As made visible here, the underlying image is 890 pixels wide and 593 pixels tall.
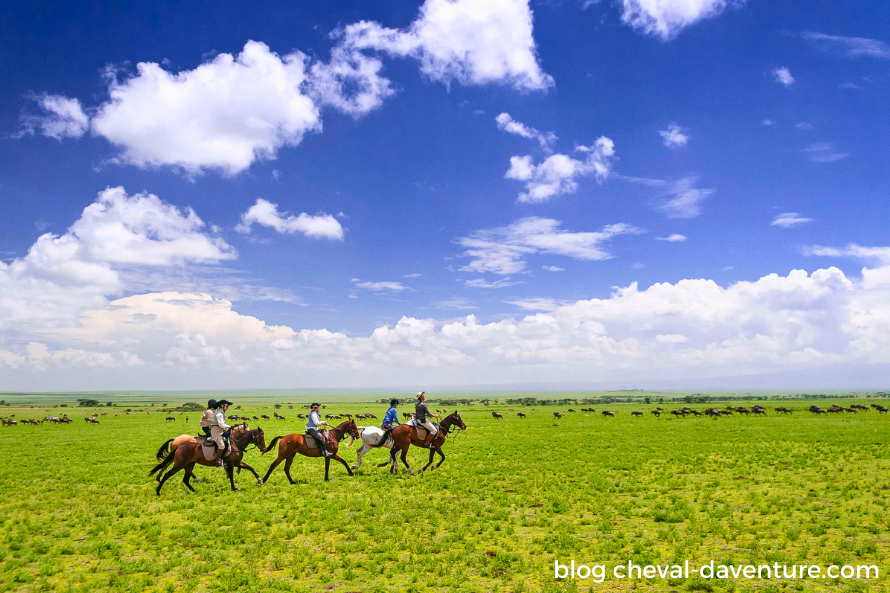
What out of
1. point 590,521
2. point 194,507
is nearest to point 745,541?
point 590,521

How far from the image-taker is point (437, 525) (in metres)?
12.8

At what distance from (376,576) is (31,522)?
11376mm

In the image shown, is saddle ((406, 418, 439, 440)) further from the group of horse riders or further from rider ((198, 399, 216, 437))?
rider ((198, 399, 216, 437))

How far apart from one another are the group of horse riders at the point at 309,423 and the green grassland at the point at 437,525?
67.6 inches

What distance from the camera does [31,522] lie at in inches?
529

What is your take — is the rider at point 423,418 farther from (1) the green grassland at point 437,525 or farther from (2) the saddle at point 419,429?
(1) the green grassland at point 437,525

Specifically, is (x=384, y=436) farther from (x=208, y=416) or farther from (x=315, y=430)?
(x=208, y=416)

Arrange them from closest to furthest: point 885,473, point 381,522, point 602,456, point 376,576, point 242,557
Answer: point 376,576, point 242,557, point 381,522, point 885,473, point 602,456

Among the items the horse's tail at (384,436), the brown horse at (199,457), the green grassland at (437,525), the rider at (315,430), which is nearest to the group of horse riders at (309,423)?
the rider at (315,430)

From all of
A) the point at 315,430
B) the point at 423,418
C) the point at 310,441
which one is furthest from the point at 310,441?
the point at 423,418

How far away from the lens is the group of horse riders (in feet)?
53.3

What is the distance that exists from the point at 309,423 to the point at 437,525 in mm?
8365

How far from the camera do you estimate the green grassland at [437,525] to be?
945 centimetres

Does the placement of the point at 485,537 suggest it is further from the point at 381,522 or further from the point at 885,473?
the point at 885,473
